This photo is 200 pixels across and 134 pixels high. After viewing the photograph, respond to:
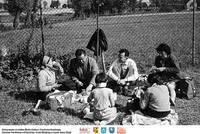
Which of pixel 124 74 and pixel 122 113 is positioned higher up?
pixel 124 74

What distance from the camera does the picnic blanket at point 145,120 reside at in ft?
18.1

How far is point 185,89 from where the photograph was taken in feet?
22.7

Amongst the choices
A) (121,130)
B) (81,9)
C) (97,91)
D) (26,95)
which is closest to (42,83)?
(26,95)

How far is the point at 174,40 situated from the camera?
14.7 metres

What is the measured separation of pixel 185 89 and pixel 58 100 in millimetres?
2548

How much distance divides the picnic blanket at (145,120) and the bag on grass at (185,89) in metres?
1.29

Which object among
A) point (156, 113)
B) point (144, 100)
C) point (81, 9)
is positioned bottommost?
A: point (156, 113)

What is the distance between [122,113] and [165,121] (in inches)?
35.6

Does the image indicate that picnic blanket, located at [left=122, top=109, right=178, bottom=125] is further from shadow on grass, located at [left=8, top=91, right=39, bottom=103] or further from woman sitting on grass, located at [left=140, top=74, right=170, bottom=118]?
shadow on grass, located at [left=8, top=91, right=39, bottom=103]

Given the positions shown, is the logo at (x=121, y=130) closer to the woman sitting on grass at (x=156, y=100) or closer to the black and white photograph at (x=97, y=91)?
the black and white photograph at (x=97, y=91)

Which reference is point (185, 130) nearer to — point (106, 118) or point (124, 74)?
point (106, 118)

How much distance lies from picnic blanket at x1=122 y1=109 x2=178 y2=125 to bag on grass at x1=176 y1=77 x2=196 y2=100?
1.29 meters

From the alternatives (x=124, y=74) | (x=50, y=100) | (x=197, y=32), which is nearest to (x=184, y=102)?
(x=124, y=74)

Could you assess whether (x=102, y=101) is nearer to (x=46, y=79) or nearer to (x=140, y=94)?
(x=140, y=94)
